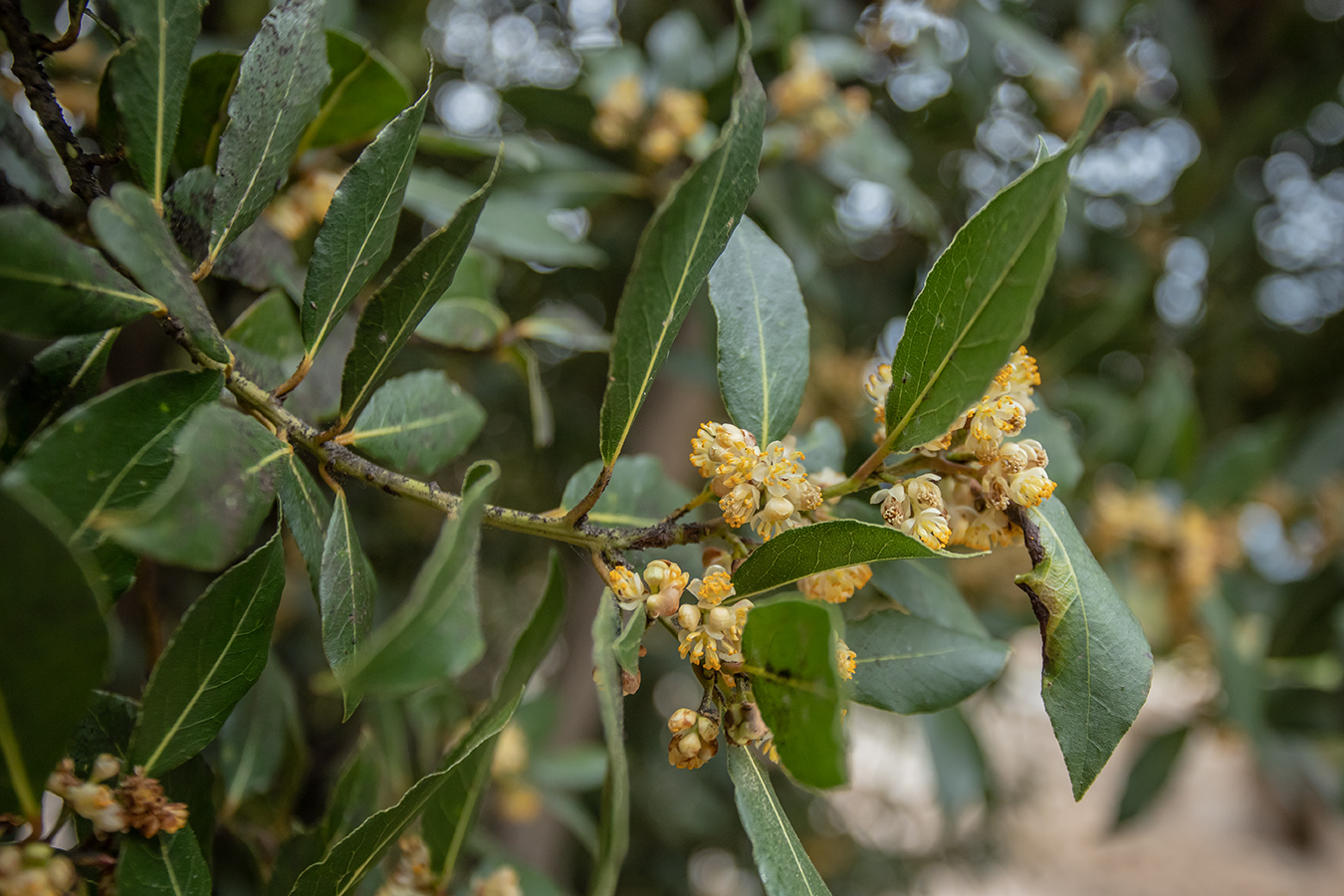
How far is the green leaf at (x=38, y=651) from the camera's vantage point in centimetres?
36

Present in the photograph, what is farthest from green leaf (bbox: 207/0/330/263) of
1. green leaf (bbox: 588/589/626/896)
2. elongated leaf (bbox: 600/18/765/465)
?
green leaf (bbox: 588/589/626/896)

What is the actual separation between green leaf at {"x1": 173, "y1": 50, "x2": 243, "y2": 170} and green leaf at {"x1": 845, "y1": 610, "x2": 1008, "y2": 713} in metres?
0.63

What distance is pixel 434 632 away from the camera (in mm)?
366

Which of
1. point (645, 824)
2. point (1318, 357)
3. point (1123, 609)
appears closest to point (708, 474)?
point (1123, 609)

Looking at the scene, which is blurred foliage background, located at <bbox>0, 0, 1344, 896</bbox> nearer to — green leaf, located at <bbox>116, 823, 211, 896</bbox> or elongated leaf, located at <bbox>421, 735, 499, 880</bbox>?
elongated leaf, located at <bbox>421, 735, 499, 880</bbox>

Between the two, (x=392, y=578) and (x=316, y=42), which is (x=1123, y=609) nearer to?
(x=316, y=42)

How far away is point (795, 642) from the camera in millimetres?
474

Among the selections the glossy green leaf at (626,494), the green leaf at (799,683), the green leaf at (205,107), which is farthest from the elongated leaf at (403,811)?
the green leaf at (205,107)

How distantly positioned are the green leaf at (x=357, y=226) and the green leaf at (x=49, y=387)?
13 centimetres

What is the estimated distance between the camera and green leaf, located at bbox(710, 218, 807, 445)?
644mm

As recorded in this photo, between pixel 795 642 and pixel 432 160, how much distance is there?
155 cm

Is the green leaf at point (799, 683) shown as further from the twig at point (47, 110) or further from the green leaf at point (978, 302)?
the twig at point (47, 110)

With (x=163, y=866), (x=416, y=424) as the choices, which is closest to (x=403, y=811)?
(x=163, y=866)

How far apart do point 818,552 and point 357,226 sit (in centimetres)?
37
